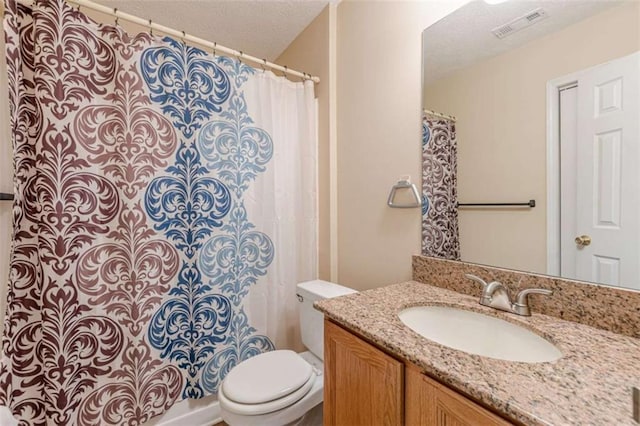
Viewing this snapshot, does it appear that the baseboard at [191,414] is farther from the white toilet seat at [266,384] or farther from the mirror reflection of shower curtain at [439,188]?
the mirror reflection of shower curtain at [439,188]

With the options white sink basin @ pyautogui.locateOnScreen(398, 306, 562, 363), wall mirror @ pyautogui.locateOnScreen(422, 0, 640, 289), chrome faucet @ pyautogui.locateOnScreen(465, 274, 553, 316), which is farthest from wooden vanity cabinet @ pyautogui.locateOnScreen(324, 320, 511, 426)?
wall mirror @ pyautogui.locateOnScreen(422, 0, 640, 289)

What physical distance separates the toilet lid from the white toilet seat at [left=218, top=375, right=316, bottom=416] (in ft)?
0.04

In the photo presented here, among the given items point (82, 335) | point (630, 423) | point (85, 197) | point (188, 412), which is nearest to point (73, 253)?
point (85, 197)

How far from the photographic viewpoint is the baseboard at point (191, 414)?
57.2 inches

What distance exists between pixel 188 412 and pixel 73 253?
104 cm

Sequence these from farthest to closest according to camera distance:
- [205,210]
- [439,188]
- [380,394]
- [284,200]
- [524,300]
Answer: [284,200] < [205,210] < [439,188] < [524,300] < [380,394]

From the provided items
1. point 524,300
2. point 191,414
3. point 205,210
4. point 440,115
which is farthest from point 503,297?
point 191,414

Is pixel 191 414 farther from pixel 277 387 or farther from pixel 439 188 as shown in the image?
pixel 439 188

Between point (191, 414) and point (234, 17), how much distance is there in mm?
2433

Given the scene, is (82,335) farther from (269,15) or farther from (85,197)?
(269,15)

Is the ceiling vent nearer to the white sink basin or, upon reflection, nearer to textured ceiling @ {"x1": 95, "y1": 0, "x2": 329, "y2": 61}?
the white sink basin

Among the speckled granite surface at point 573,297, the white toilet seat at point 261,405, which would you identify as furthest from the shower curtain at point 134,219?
the speckled granite surface at point 573,297

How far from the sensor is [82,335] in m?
1.19

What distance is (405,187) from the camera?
1315 mm
